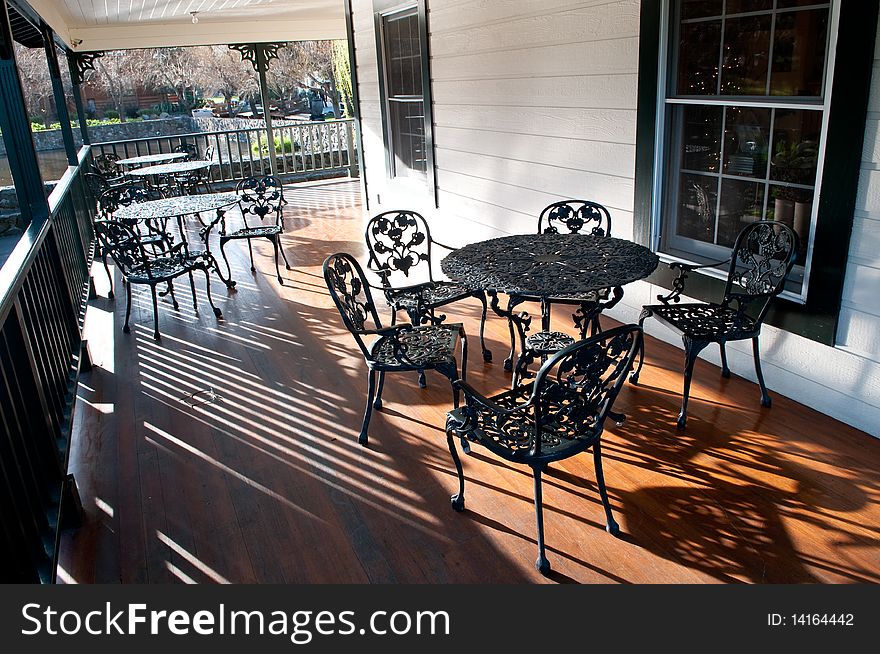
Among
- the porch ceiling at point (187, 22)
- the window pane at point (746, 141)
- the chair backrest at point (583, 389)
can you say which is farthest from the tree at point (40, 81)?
the chair backrest at point (583, 389)

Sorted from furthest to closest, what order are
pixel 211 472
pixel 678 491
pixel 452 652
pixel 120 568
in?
pixel 211 472, pixel 678 491, pixel 120 568, pixel 452 652

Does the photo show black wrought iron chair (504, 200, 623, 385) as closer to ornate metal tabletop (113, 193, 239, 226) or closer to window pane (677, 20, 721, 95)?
window pane (677, 20, 721, 95)

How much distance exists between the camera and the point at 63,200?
5.07m

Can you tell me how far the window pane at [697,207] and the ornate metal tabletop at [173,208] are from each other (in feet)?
12.1

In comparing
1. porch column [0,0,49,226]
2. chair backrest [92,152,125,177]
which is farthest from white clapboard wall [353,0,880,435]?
chair backrest [92,152,125,177]

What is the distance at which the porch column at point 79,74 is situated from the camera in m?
9.32

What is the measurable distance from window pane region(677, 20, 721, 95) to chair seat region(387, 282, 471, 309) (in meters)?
1.60

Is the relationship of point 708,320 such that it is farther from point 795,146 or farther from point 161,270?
point 161,270

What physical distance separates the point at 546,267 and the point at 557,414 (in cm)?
110

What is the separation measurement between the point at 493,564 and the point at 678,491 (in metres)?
0.84

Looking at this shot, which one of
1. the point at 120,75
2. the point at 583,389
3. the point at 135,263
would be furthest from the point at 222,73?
the point at 583,389

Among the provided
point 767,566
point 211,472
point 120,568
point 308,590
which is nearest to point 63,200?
point 211,472

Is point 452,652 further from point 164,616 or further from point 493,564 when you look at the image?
point 164,616

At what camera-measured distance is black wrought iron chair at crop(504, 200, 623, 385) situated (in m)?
3.01
